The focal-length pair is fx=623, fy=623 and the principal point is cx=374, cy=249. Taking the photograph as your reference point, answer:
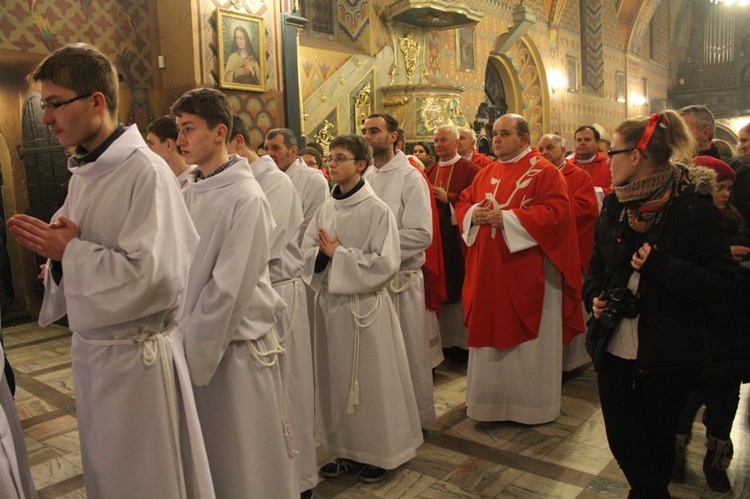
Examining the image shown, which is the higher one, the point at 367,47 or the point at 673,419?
the point at 367,47

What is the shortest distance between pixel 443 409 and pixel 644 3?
17694 mm

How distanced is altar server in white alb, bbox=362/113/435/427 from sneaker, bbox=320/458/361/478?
59 centimetres

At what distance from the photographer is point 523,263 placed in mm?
3820

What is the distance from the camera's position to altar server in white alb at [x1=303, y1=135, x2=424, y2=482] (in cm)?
316

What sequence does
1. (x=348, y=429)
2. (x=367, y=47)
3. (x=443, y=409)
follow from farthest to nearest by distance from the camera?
(x=367, y=47), (x=443, y=409), (x=348, y=429)

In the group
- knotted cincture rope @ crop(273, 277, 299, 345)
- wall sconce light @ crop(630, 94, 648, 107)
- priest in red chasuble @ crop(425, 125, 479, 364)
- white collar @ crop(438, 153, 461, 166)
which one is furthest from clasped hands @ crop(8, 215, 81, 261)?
wall sconce light @ crop(630, 94, 648, 107)

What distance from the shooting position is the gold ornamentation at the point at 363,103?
10.0m

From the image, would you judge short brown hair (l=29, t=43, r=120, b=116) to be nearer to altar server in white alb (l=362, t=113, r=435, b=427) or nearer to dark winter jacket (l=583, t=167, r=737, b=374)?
dark winter jacket (l=583, t=167, r=737, b=374)

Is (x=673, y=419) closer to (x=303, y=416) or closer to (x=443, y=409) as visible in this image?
(x=303, y=416)

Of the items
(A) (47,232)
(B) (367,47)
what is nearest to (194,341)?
(A) (47,232)

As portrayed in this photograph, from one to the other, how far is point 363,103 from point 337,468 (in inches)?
303

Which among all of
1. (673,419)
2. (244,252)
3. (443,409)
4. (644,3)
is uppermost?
(644,3)

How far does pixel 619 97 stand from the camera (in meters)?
18.6

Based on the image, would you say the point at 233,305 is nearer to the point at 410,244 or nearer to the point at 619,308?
the point at 619,308
